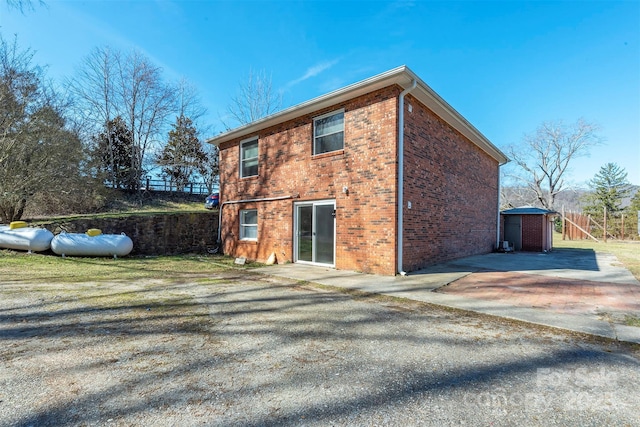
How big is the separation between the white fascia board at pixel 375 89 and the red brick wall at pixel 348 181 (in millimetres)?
207

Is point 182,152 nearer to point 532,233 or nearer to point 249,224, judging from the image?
point 249,224

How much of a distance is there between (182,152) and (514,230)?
2486 cm

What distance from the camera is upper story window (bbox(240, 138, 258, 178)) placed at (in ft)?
36.4

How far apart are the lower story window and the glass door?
227cm

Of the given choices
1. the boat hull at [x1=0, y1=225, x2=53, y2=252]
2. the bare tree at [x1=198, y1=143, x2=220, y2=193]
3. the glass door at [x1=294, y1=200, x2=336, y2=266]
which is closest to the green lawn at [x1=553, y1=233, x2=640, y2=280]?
the glass door at [x1=294, y1=200, x2=336, y2=266]

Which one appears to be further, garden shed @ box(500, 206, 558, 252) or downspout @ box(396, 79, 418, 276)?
garden shed @ box(500, 206, 558, 252)

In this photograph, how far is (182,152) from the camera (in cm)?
2539

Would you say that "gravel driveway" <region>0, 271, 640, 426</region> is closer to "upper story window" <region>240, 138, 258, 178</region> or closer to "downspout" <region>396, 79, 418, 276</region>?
"downspout" <region>396, 79, 418, 276</region>

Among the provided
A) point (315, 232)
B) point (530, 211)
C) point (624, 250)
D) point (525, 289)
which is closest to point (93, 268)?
point (315, 232)

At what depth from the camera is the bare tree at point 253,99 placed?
2292 centimetres

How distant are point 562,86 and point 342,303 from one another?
14638mm

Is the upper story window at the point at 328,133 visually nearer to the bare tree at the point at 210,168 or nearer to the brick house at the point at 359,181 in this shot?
the brick house at the point at 359,181

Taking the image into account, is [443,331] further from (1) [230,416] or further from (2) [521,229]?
(2) [521,229]

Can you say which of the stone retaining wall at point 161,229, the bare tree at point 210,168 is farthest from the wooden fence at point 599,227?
the bare tree at point 210,168
